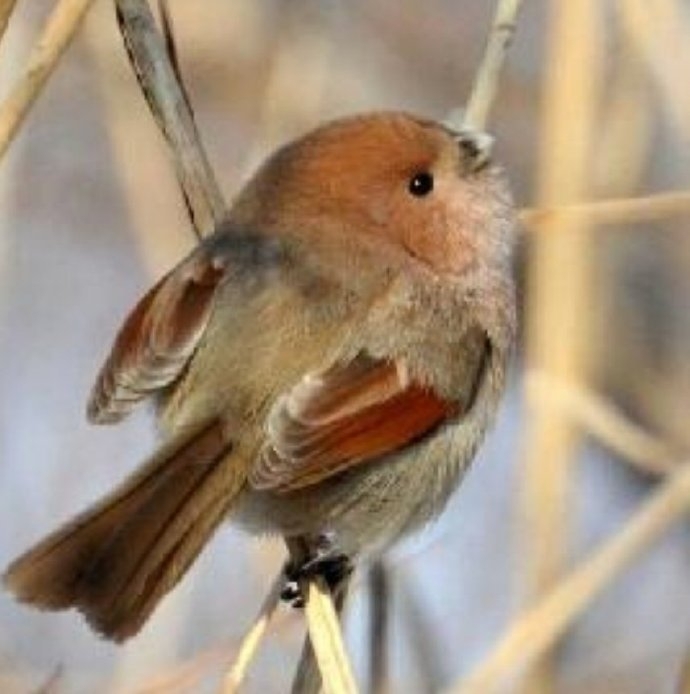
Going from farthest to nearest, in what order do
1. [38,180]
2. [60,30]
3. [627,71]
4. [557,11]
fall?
[38,180] → [627,71] → [557,11] → [60,30]

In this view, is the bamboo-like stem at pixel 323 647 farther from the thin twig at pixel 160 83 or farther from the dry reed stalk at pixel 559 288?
the thin twig at pixel 160 83

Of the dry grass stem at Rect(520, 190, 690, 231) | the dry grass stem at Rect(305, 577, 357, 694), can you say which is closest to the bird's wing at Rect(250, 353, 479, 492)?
the dry grass stem at Rect(305, 577, 357, 694)

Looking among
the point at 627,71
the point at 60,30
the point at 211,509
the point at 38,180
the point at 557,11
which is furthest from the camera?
the point at 38,180

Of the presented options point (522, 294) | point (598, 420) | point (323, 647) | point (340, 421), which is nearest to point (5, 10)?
point (340, 421)

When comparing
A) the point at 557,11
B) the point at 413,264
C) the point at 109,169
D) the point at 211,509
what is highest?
the point at 109,169

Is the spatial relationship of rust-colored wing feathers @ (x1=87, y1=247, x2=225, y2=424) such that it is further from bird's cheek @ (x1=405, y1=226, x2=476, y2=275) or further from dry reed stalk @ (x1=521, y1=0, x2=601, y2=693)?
dry reed stalk @ (x1=521, y1=0, x2=601, y2=693)

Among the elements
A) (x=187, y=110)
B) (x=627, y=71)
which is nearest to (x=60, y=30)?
(x=187, y=110)

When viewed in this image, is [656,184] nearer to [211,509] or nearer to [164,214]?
[164,214]

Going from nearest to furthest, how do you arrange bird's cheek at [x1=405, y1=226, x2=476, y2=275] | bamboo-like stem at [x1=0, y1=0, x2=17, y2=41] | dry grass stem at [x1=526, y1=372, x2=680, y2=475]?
bamboo-like stem at [x1=0, y1=0, x2=17, y2=41] < dry grass stem at [x1=526, y1=372, x2=680, y2=475] < bird's cheek at [x1=405, y1=226, x2=476, y2=275]

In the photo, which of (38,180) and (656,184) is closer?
(656,184)
